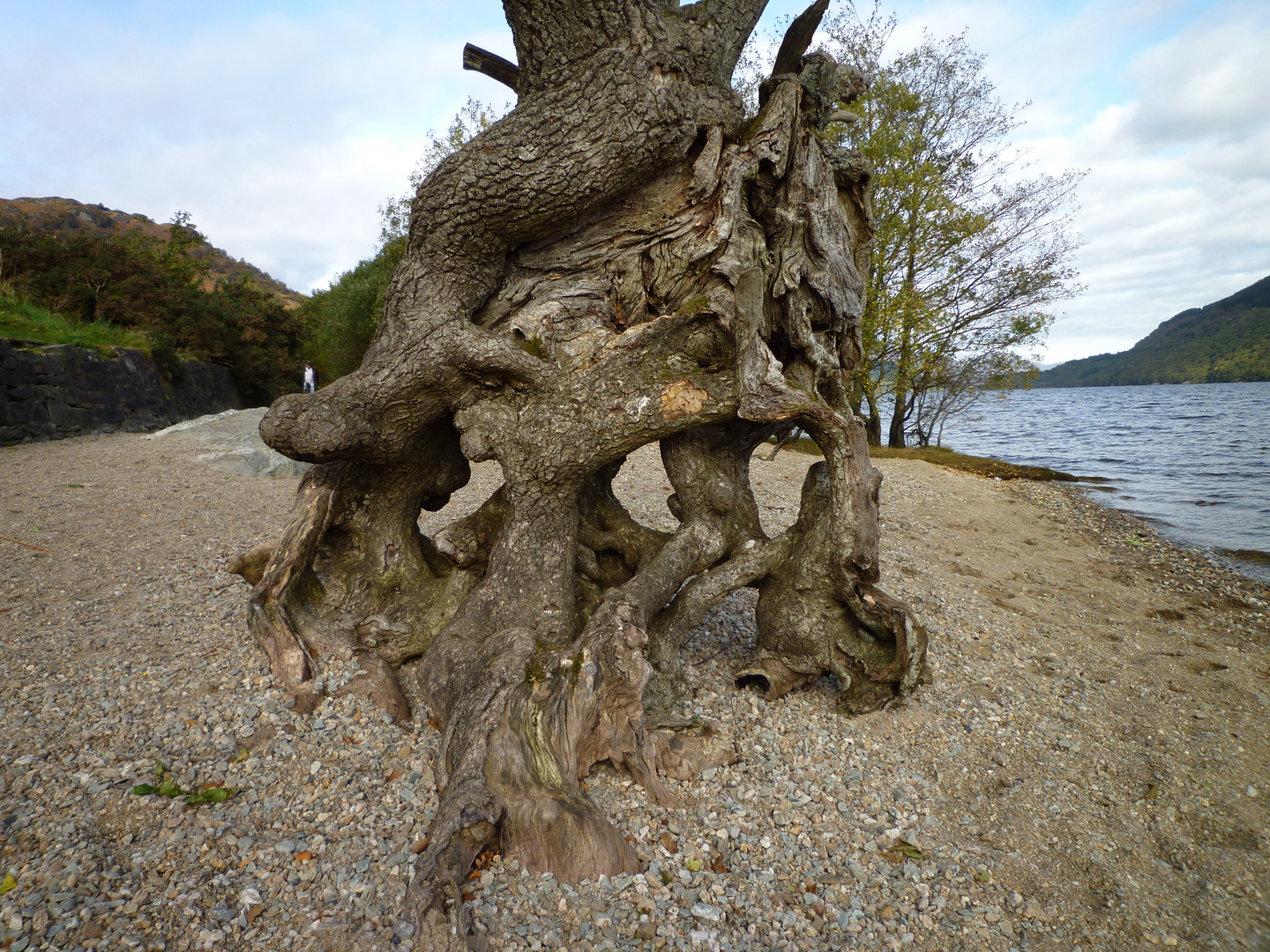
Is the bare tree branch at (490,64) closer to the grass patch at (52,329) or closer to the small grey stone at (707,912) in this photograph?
the small grey stone at (707,912)

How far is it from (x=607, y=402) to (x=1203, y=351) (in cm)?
13690

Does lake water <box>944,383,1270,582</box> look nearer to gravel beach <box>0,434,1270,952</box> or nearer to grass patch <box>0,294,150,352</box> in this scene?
gravel beach <box>0,434,1270,952</box>

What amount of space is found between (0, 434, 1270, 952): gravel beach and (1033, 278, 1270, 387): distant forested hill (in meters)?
74.0

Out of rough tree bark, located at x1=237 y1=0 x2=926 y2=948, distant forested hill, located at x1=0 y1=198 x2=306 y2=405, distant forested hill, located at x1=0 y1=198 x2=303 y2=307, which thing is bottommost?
rough tree bark, located at x1=237 y1=0 x2=926 y2=948

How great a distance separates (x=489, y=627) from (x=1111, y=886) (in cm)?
404

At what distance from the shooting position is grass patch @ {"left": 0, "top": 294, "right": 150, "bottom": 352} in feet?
57.8

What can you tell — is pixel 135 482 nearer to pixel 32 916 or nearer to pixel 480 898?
pixel 32 916

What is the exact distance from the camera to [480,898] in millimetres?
2906

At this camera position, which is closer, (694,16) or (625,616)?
(625,616)

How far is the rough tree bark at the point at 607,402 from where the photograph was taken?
14.3ft

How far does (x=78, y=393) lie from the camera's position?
1786 centimetres

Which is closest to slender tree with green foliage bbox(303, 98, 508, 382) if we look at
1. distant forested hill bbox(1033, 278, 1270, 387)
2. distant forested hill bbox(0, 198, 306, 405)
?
distant forested hill bbox(0, 198, 306, 405)

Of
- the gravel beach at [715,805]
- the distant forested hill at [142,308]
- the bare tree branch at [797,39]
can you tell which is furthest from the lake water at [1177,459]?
the distant forested hill at [142,308]

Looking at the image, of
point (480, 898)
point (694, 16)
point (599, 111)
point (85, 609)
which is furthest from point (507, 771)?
point (694, 16)
